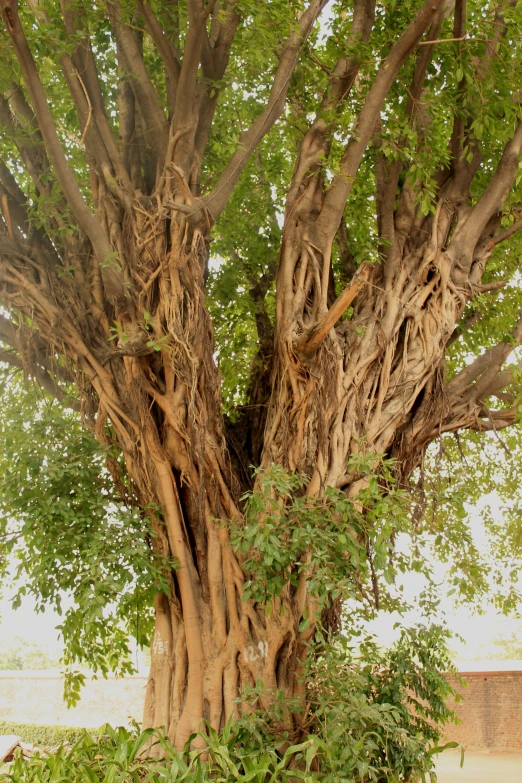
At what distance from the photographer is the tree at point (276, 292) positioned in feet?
12.0

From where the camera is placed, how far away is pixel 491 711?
10203 mm

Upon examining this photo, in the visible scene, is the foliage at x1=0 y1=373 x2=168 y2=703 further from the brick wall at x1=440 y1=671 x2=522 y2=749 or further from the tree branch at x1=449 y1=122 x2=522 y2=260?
the brick wall at x1=440 y1=671 x2=522 y2=749

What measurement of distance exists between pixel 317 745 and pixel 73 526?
64.1 inches

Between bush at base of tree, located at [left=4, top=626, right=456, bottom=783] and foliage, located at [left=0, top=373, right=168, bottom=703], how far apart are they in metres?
0.61

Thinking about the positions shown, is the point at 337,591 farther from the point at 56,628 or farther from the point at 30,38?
the point at 30,38

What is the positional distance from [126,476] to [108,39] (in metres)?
2.94

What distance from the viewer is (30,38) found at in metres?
3.86

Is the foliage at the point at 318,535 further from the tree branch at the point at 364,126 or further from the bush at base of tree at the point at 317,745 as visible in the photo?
the tree branch at the point at 364,126

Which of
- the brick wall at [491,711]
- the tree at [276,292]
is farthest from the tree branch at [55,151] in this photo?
the brick wall at [491,711]

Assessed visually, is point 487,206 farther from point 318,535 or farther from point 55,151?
point 55,151

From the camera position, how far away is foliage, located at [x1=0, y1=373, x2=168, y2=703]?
3.50 m

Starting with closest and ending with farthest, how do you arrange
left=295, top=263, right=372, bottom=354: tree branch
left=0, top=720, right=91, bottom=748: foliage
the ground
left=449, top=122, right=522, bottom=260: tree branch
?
left=295, top=263, right=372, bottom=354: tree branch → left=449, top=122, right=522, bottom=260: tree branch → the ground → left=0, top=720, right=91, bottom=748: foliage

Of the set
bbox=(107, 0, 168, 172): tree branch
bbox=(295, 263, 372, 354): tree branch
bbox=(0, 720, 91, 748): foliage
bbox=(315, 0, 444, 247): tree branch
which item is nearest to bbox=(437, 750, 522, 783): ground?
bbox=(0, 720, 91, 748): foliage

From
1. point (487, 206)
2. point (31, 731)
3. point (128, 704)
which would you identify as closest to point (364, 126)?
point (487, 206)
